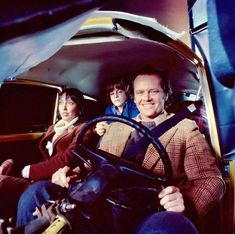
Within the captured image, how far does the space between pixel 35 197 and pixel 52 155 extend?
2.97 ft

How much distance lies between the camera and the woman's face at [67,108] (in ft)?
9.47

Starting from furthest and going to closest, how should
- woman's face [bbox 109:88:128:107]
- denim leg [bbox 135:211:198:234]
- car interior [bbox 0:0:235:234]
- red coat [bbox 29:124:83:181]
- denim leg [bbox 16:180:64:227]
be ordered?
woman's face [bbox 109:88:128:107]
red coat [bbox 29:124:83:181]
denim leg [bbox 16:180:64:227]
denim leg [bbox 135:211:198:234]
car interior [bbox 0:0:235:234]

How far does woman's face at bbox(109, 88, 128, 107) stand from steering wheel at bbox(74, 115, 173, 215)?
1085 mm

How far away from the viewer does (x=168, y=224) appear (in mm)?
1580

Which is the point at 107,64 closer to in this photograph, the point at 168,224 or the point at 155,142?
the point at 155,142

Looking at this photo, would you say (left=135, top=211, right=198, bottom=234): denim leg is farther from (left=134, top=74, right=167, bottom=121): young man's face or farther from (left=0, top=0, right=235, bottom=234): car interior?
(left=134, top=74, right=167, bottom=121): young man's face

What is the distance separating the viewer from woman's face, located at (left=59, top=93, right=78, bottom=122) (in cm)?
289

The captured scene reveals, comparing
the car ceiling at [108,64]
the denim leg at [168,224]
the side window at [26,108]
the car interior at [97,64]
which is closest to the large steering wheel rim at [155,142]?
the denim leg at [168,224]

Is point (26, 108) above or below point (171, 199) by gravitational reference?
above

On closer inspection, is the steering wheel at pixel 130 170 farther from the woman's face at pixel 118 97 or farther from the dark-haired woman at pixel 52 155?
the woman's face at pixel 118 97

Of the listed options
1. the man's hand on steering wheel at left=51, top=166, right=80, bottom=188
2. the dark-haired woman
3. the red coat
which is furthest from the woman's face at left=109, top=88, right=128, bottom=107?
the man's hand on steering wheel at left=51, top=166, right=80, bottom=188

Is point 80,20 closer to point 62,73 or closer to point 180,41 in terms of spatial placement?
point 180,41

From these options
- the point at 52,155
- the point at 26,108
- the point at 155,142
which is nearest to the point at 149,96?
the point at 155,142

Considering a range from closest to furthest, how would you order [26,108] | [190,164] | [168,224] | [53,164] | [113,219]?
[168,224] < [113,219] < [190,164] < [53,164] < [26,108]
